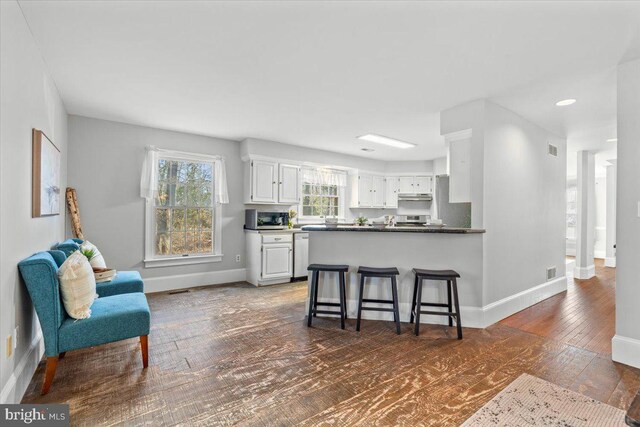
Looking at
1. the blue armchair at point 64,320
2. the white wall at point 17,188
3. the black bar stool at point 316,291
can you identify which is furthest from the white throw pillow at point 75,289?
the black bar stool at point 316,291

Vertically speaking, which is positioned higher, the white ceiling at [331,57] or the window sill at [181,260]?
the white ceiling at [331,57]

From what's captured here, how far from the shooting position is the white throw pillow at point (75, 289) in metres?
2.20

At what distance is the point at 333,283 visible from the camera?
3.71m

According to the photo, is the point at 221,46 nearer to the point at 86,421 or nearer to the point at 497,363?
the point at 86,421

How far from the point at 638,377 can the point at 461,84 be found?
2811 mm

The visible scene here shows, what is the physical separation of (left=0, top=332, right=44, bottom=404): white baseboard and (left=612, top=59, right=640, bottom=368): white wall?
4.35 metres

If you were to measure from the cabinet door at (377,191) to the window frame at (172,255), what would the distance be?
3582 millimetres

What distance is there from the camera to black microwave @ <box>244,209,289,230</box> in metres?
5.34

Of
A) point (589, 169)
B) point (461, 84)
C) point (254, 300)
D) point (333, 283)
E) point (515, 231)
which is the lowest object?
point (254, 300)

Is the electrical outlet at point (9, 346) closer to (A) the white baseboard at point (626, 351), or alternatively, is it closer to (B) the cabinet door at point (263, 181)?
(B) the cabinet door at point (263, 181)

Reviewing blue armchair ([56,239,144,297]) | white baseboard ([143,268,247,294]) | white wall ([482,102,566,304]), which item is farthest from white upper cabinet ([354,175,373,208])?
blue armchair ([56,239,144,297])

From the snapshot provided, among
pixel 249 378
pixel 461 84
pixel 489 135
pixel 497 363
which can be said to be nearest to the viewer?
pixel 249 378

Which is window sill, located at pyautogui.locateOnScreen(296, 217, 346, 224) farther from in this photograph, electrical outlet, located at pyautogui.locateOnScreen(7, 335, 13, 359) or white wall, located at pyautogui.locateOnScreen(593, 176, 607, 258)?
white wall, located at pyautogui.locateOnScreen(593, 176, 607, 258)

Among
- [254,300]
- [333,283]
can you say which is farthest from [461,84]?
[254,300]
